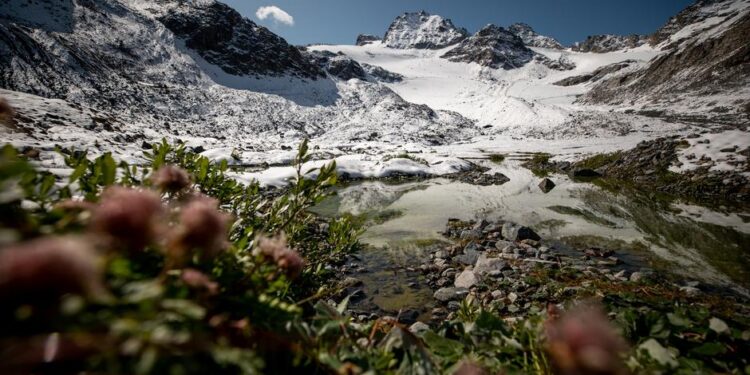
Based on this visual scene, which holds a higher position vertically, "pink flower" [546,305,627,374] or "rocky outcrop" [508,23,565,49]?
"rocky outcrop" [508,23,565,49]

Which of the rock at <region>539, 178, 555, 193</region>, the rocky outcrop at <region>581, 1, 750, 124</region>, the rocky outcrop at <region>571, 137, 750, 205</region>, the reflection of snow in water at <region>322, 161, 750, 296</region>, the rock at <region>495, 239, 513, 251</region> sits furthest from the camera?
the rocky outcrop at <region>581, 1, 750, 124</region>

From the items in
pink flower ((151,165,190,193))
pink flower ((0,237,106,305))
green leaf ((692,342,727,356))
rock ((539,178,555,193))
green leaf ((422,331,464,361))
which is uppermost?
pink flower ((0,237,106,305))

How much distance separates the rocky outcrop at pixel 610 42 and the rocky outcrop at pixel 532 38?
2544cm

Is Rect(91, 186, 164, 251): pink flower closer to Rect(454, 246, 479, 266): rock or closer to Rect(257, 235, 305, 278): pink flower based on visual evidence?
Rect(257, 235, 305, 278): pink flower

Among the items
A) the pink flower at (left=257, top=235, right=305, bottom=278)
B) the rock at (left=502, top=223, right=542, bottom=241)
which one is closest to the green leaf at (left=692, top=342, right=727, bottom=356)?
the pink flower at (left=257, top=235, right=305, bottom=278)

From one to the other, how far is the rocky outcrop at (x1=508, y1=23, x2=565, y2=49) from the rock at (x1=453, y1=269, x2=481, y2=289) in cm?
18467

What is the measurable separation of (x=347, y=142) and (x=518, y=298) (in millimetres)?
35881

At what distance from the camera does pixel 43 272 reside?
45 cm

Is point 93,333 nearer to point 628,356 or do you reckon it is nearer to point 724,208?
point 628,356

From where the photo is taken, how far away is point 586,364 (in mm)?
542

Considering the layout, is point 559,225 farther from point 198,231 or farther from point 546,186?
point 198,231

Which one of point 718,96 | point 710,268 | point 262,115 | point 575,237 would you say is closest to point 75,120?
point 575,237

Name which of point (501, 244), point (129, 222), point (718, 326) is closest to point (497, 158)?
point (501, 244)

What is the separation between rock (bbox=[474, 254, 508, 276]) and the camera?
21.5ft
